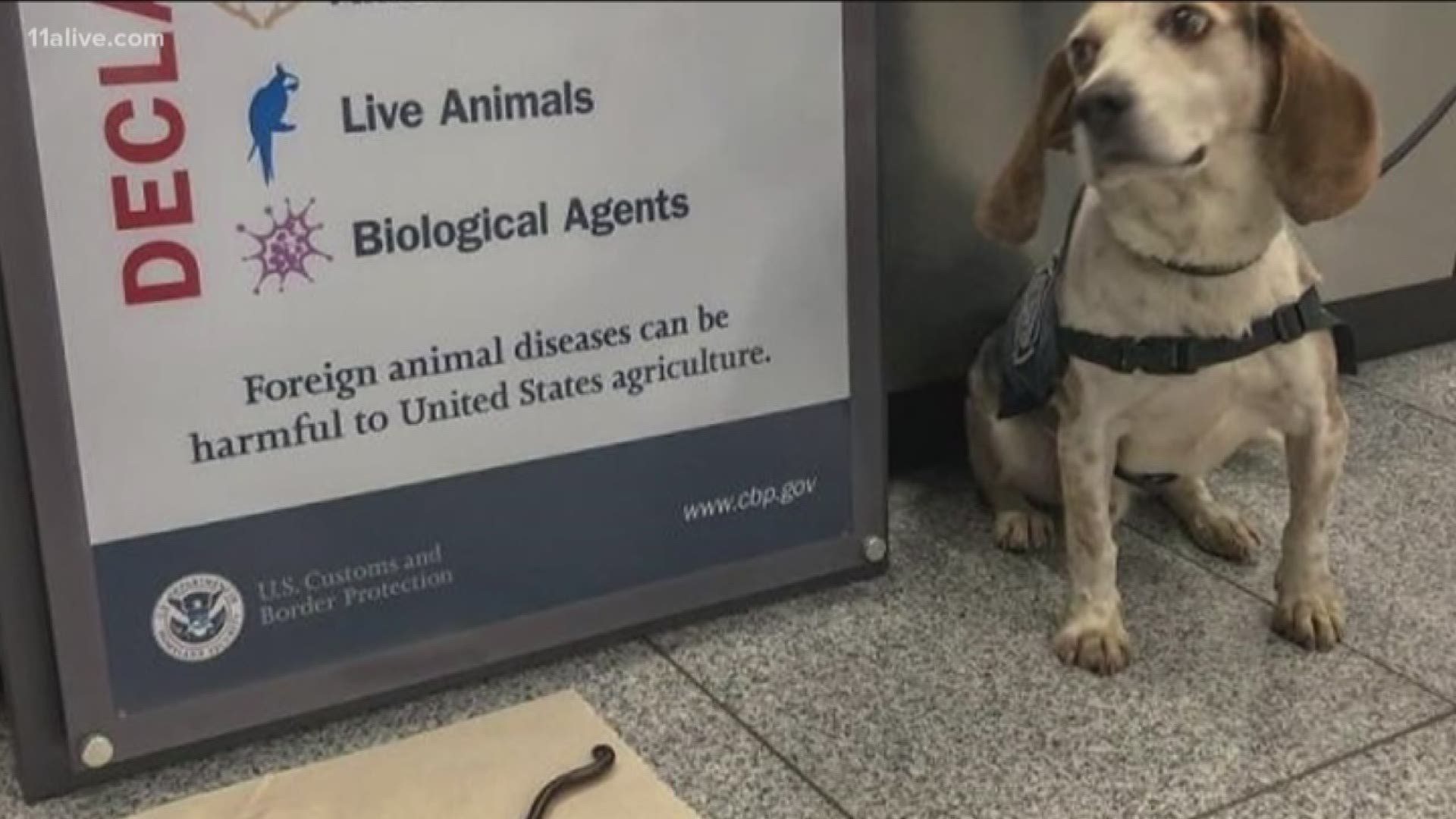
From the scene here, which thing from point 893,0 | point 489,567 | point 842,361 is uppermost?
point 893,0

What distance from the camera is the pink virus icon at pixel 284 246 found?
3.60 feet

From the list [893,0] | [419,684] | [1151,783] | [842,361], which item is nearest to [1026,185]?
[893,0]

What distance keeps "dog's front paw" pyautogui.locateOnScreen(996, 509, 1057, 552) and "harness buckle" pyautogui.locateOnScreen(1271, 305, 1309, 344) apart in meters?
0.30

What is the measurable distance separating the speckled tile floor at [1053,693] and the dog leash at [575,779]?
35mm

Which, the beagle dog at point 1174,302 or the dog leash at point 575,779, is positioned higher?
the beagle dog at point 1174,302

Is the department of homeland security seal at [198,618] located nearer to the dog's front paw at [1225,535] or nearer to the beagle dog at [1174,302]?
the beagle dog at [1174,302]

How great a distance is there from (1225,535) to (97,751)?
0.81 metres

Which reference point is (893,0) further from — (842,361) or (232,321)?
(232,321)

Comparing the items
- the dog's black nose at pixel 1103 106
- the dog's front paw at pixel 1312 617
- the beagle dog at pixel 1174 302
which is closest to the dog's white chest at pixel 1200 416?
the beagle dog at pixel 1174 302

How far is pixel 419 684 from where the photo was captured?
1252mm

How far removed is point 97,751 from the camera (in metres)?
1.15

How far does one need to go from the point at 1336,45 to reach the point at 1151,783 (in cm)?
48

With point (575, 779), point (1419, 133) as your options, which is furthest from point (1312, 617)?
point (575, 779)

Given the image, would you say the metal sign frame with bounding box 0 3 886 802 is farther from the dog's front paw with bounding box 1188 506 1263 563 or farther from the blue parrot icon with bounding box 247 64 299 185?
the dog's front paw with bounding box 1188 506 1263 563
